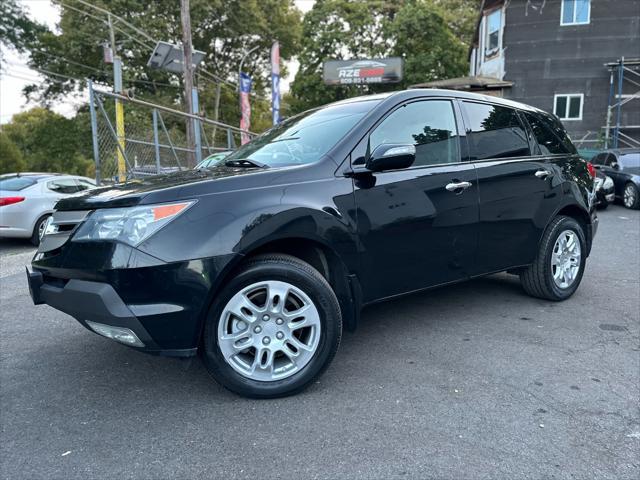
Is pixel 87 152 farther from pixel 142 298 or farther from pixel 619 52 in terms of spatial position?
pixel 142 298

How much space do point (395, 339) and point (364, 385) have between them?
793 mm

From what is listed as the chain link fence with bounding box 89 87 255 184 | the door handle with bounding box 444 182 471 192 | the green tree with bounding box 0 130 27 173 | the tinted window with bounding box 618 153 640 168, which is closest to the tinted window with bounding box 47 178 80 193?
the chain link fence with bounding box 89 87 255 184

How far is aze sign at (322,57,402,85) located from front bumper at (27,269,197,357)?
91.6 feet

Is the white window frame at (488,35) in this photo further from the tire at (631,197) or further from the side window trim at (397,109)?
the side window trim at (397,109)

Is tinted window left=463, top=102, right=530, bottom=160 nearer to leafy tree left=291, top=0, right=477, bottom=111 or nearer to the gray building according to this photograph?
the gray building

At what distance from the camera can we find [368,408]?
2691mm

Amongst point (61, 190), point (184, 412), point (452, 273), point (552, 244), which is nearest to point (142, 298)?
point (184, 412)

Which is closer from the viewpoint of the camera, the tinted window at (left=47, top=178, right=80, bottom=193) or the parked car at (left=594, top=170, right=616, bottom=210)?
the tinted window at (left=47, top=178, right=80, bottom=193)

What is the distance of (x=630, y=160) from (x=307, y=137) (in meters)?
12.3

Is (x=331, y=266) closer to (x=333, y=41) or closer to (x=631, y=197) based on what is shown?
(x=631, y=197)

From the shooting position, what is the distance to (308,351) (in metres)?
2.83

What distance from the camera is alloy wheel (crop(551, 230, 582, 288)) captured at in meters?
4.46

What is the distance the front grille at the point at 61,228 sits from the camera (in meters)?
2.73

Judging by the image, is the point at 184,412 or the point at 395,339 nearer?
the point at 184,412
